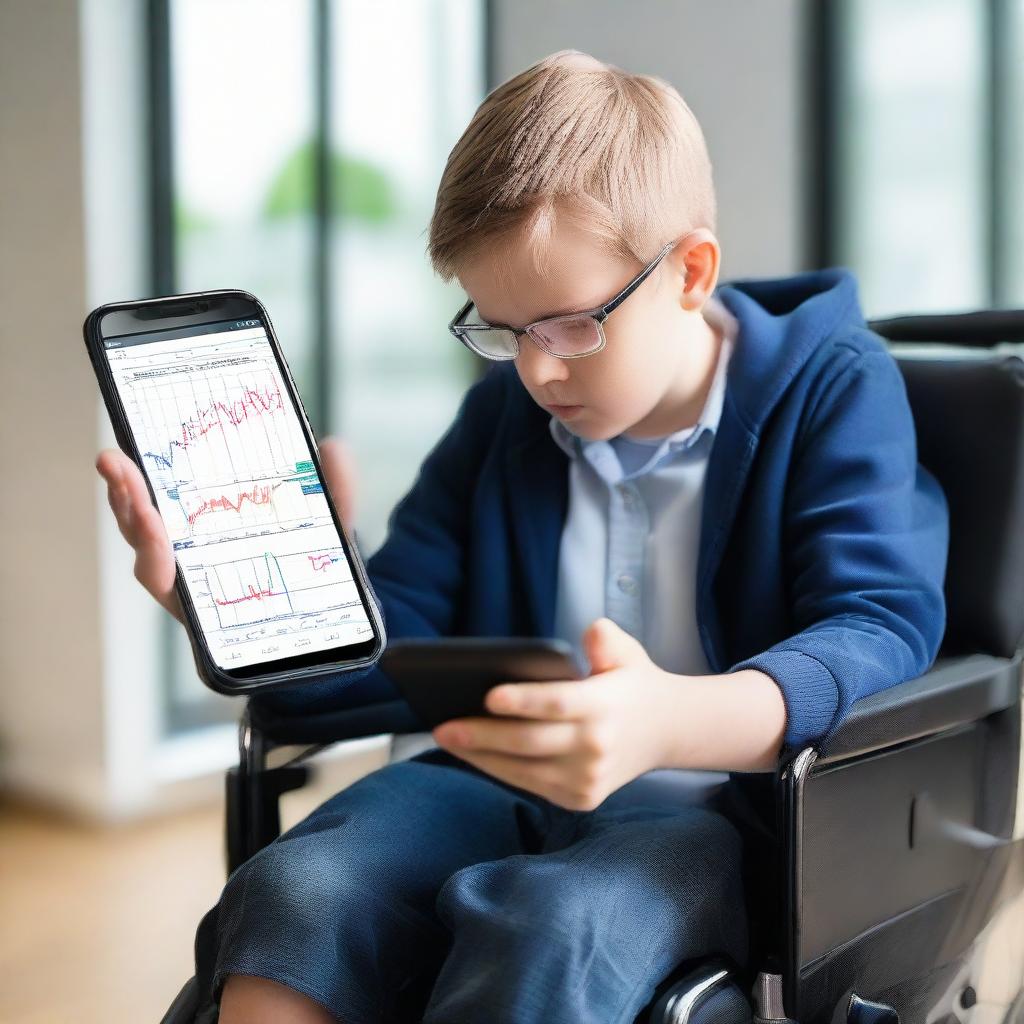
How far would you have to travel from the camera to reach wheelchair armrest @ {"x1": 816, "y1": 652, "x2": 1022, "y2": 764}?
2.66 ft

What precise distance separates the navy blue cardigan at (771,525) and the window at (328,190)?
135 centimetres

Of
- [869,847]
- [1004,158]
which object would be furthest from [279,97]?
[869,847]

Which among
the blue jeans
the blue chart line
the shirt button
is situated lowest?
the blue jeans

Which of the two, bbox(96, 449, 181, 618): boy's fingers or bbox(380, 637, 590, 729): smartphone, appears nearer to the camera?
bbox(380, 637, 590, 729): smartphone

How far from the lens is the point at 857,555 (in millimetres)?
917

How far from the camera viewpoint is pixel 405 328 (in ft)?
9.21

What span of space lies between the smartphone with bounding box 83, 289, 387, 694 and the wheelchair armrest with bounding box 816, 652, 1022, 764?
325mm

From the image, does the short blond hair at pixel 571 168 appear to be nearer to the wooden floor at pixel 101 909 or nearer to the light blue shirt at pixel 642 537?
the light blue shirt at pixel 642 537

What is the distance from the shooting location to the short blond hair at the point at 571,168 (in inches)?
35.9

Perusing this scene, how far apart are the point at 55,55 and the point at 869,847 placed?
1.90m

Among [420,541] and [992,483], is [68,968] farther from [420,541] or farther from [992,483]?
[992,483]

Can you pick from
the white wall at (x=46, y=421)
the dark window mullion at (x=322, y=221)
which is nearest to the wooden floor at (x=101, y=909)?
the white wall at (x=46, y=421)

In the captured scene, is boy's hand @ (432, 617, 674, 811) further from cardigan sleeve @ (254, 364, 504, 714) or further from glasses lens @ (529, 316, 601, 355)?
cardigan sleeve @ (254, 364, 504, 714)

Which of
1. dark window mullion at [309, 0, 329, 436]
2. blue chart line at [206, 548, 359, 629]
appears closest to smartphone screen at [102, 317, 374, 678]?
blue chart line at [206, 548, 359, 629]
